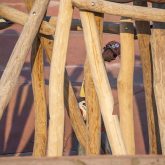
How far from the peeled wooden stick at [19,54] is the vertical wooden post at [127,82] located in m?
0.46

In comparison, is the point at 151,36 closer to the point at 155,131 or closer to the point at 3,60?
the point at 155,131

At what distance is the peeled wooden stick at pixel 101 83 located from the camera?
2.86m

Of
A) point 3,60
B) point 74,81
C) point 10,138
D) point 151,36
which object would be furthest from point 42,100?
point 3,60

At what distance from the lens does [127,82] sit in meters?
3.36

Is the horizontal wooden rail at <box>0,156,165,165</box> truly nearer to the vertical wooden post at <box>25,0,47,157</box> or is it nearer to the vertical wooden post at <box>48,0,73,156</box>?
the vertical wooden post at <box>48,0,73,156</box>

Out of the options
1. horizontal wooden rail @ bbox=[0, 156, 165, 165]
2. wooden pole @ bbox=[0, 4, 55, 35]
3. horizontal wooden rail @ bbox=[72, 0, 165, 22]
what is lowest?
horizontal wooden rail @ bbox=[0, 156, 165, 165]

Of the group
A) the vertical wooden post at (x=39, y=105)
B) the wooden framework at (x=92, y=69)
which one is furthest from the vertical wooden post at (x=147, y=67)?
the vertical wooden post at (x=39, y=105)

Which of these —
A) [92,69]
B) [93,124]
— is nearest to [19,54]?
[92,69]

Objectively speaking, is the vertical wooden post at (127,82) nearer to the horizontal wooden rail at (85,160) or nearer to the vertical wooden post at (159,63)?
the vertical wooden post at (159,63)

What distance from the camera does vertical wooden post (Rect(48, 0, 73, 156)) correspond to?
9.84ft

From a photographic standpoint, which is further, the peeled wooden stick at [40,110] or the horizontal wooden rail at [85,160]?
the peeled wooden stick at [40,110]

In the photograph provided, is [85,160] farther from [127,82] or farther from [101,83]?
[127,82]

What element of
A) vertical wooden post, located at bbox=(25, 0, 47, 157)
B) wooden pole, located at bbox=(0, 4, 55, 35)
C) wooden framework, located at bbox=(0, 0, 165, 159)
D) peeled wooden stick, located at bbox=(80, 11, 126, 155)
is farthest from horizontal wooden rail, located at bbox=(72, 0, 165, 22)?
vertical wooden post, located at bbox=(25, 0, 47, 157)

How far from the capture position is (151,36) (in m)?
3.17
